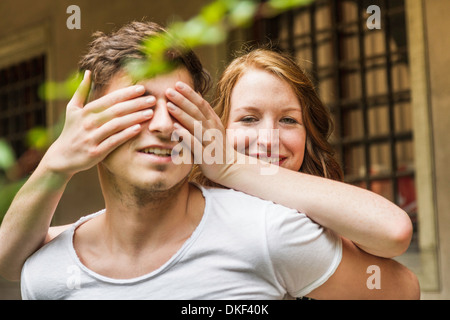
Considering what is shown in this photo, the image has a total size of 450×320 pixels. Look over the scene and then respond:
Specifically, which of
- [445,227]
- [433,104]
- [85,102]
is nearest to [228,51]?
[433,104]

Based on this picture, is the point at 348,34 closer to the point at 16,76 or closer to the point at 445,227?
the point at 445,227

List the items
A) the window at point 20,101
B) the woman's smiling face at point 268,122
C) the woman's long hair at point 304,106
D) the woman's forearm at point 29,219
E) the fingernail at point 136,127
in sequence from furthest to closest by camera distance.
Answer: the window at point 20,101 < the woman's long hair at point 304,106 < the woman's smiling face at point 268,122 < the woman's forearm at point 29,219 < the fingernail at point 136,127

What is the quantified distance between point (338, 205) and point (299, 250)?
0.14 m

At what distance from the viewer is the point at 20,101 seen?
8227mm

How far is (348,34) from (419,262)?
2.13 meters

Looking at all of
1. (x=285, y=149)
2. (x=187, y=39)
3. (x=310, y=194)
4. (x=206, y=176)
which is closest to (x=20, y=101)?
(x=285, y=149)

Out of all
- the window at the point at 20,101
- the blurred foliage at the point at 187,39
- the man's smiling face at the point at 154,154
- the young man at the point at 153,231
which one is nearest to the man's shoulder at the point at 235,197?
the young man at the point at 153,231

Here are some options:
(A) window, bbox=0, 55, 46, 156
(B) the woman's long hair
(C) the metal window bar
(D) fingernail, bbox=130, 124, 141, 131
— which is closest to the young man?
(D) fingernail, bbox=130, 124, 141, 131

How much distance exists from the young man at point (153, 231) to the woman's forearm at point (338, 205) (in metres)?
0.03

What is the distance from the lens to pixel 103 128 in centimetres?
137

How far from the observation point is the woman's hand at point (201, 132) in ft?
4.62

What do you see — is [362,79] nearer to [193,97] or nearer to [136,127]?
[193,97]

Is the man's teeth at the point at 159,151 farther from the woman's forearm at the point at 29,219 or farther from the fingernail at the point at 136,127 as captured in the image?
the woman's forearm at the point at 29,219

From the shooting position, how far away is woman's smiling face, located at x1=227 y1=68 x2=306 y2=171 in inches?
75.8
